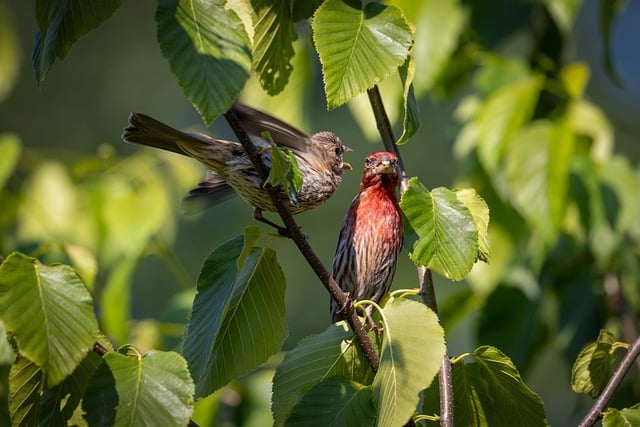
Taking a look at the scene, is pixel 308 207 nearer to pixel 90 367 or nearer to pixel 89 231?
pixel 90 367

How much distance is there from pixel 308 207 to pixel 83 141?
15010mm

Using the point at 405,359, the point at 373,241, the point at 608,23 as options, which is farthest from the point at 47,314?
the point at 608,23

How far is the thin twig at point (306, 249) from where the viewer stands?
2447mm

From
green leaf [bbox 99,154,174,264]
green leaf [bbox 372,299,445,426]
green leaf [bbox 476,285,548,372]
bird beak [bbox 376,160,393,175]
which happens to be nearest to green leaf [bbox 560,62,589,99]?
green leaf [bbox 476,285,548,372]

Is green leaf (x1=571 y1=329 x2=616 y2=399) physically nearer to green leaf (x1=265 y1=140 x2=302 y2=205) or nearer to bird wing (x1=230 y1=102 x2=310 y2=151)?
green leaf (x1=265 y1=140 x2=302 y2=205)

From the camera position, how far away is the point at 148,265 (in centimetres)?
1786

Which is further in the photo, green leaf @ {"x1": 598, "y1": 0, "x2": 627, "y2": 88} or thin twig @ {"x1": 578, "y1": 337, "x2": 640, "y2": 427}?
green leaf @ {"x1": 598, "y1": 0, "x2": 627, "y2": 88}

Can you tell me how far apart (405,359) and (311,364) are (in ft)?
1.40

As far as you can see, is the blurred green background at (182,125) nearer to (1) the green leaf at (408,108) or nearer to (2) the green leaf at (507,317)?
(2) the green leaf at (507,317)

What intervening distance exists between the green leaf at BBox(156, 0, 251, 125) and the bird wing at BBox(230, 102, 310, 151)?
0.85 m

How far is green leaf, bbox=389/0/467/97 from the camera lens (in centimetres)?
490

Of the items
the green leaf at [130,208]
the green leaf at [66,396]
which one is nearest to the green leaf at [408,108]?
the green leaf at [66,396]

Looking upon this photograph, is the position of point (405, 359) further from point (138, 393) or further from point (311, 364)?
point (138, 393)

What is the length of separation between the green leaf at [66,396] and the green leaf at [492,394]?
1.14m
